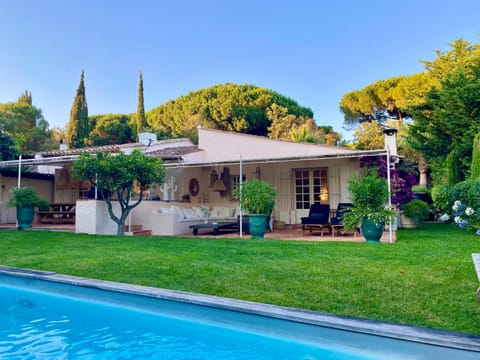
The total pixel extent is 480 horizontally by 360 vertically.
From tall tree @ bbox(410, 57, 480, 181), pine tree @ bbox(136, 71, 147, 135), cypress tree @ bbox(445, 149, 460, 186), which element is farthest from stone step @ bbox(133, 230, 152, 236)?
pine tree @ bbox(136, 71, 147, 135)

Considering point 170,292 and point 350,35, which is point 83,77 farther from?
point 170,292

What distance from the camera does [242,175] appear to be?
16.8 m

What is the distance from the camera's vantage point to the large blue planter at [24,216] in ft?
45.6

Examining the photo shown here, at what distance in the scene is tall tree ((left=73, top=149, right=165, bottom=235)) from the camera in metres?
11.6

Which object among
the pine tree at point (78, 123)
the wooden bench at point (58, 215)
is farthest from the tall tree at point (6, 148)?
the pine tree at point (78, 123)

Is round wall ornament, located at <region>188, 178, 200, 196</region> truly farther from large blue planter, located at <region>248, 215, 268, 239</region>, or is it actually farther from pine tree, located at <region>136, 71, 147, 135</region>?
pine tree, located at <region>136, 71, 147, 135</region>

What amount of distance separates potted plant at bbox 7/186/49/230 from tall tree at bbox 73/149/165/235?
327cm

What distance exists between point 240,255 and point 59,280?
134 inches

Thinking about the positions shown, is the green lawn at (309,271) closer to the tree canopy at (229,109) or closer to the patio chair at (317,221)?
the patio chair at (317,221)

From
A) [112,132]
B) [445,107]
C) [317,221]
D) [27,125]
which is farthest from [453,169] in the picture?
[27,125]

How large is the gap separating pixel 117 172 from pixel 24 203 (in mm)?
4710

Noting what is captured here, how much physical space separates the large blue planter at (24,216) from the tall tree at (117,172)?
363 centimetres

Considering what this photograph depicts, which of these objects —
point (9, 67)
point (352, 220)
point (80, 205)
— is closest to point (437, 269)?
point (352, 220)

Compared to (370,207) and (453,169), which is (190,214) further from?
(453,169)
